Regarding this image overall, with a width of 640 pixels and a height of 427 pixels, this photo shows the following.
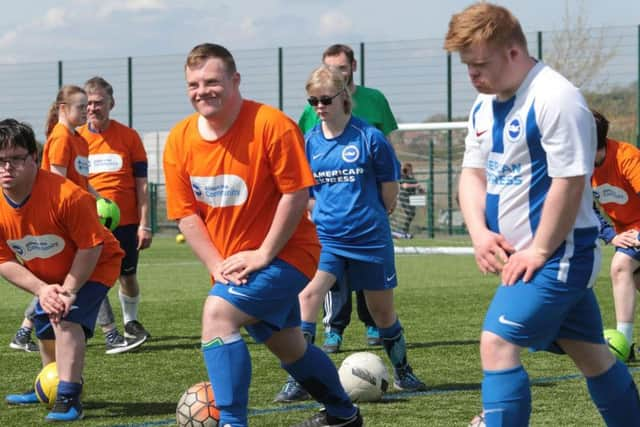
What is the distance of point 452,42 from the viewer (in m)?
4.41

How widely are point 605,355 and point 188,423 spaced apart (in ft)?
6.65

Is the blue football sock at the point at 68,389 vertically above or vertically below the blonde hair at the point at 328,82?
below

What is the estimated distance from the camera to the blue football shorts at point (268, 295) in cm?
525

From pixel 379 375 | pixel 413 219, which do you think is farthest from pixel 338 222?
pixel 413 219

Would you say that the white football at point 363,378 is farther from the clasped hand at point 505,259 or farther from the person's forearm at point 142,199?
the person's forearm at point 142,199

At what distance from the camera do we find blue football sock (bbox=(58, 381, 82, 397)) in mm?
6504

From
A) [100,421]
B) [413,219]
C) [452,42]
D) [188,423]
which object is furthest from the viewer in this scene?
[413,219]

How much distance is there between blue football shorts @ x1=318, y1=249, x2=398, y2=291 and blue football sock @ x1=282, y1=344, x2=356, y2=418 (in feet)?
5.87

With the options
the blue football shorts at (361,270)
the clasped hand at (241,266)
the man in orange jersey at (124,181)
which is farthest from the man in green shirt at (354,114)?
the clasped hand at (241,266)

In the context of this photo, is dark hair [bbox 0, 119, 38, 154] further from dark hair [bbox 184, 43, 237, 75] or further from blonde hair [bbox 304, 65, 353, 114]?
blonde hair [bbox 304, 65, 353, 114]

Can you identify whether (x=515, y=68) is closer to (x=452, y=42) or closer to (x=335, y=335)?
(x=452, y=42)

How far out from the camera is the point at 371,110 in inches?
344

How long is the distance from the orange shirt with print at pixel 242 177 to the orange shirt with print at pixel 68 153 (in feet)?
11.9

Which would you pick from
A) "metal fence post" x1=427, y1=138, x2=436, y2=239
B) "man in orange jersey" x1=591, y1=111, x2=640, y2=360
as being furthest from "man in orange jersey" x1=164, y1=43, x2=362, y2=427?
"metal fence post" x1=427, y1=138, x2=436, y2=239
